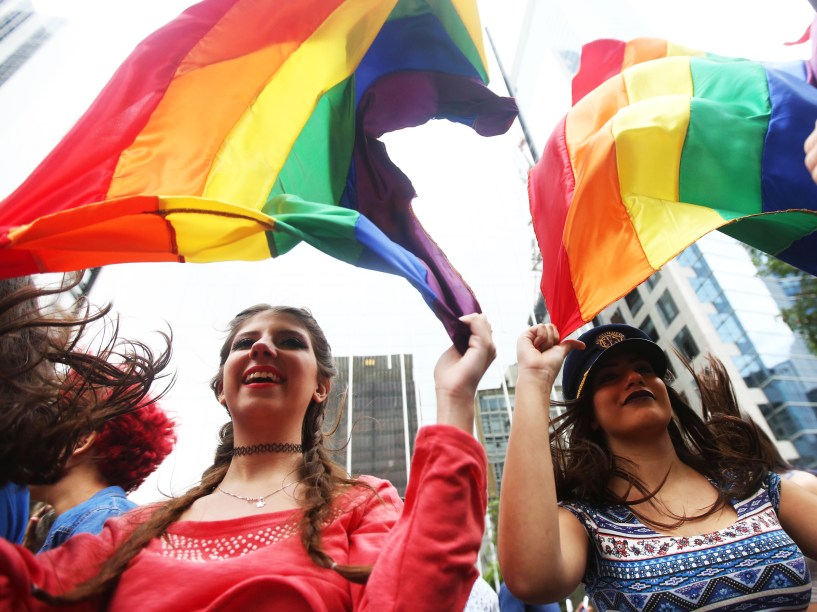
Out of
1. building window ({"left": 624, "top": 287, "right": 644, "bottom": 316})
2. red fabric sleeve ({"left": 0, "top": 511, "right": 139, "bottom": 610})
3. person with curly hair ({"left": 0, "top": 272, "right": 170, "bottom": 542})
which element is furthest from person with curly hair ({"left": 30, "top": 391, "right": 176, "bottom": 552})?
building window ({"left": 624, "top": 287, "right": 644, "bottom": 316})

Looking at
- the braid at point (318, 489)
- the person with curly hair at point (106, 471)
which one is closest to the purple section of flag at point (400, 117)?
the braid at point (318, 489)

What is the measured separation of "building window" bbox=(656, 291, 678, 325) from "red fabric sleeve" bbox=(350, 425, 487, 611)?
93.2ft

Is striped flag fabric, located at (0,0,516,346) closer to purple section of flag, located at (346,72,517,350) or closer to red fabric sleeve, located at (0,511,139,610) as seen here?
purple section of flag, located at (346,72,517,350)

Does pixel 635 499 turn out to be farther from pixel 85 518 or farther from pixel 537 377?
pixel 85 518

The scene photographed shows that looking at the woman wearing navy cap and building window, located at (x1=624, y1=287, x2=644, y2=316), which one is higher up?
building window, located at (x1=624, y1=287, x2=644, y2=316)

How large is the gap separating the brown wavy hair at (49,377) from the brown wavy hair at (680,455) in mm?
1685

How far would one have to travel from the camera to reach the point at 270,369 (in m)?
1.81

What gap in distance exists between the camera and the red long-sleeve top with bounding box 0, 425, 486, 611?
1.05 meters

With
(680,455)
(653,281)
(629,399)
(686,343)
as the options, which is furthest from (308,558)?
(653,281)

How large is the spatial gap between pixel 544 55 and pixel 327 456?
39.4 meters

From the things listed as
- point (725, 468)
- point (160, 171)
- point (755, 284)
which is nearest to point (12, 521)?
point (160, 171)

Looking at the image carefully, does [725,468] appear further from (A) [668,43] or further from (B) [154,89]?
(B) [154,89]

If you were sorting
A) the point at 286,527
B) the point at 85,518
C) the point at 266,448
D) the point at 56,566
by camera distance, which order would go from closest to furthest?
the point at 56,566, the point at 286,527, the point at 266,448, the point at 85,518

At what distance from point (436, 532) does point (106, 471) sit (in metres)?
2.34
